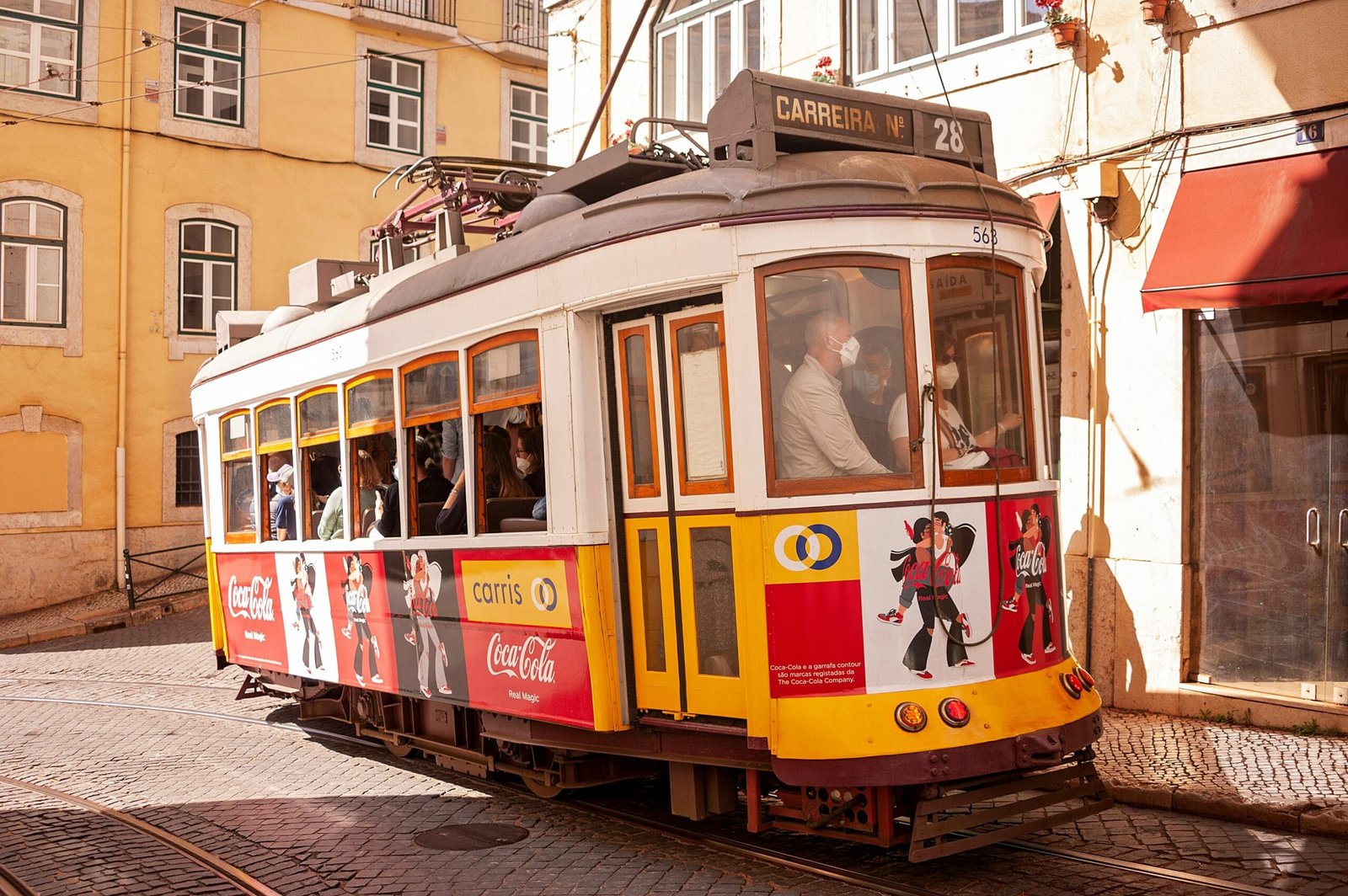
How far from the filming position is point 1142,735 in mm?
8734

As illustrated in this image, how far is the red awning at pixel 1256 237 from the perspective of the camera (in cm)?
818

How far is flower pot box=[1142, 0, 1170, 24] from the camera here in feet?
30.8

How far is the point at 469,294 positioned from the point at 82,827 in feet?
12.3

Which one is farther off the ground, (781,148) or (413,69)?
(413,69)

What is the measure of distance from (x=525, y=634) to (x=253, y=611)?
4.58 m

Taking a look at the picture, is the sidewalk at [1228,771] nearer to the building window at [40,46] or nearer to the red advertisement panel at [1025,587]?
the red advertisement panel at [1025,587]

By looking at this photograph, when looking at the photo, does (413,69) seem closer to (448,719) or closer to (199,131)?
(199,131)

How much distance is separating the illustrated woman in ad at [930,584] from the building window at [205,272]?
18.3 metres

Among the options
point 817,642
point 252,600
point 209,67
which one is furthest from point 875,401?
point 209,67

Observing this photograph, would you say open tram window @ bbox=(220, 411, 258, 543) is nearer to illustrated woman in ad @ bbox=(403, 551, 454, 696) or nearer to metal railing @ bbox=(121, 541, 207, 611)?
illustrated woman in ad @ bbox=(403, 551, 454, 696)

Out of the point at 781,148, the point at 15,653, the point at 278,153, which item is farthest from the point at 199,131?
the point at 781,148

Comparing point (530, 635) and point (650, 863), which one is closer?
point (650, 863)

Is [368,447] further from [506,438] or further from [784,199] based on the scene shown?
[784,199]

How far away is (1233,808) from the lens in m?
6.90
